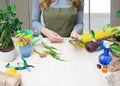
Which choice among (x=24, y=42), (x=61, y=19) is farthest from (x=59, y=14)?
(x=24, y=42)

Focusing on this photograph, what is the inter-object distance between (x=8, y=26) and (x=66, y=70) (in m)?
0.36

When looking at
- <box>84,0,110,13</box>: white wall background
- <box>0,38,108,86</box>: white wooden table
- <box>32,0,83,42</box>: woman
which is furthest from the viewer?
<box>84,0,110,13</box>: white wall background

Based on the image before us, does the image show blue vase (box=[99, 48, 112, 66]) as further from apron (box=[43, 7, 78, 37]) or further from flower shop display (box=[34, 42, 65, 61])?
apron (box=[43, 7, 78, 37])

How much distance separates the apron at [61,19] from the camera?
1733mm

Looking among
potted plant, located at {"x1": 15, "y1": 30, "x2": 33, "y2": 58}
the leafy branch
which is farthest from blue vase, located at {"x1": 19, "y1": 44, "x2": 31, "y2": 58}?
the leafy branch

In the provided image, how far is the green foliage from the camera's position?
4.04ft

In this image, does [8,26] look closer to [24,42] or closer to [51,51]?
[24,42]

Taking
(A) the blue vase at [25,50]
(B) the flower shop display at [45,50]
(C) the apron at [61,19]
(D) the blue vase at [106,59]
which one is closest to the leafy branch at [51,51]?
(B) the flower shop display at [45,50]

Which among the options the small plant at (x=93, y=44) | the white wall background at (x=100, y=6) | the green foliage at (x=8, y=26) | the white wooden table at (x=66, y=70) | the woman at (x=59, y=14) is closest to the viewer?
the white wooden table at (x=66, y=70)

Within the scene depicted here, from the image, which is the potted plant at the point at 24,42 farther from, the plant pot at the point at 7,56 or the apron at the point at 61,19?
the apron at the point at 61,19

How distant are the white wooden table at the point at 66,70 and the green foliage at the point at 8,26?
108 mm

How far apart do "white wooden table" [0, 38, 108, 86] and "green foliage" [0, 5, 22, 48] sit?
0.11 m

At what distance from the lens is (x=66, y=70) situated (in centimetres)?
119

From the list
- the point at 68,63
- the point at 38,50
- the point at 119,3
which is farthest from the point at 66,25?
the point at 119,3
